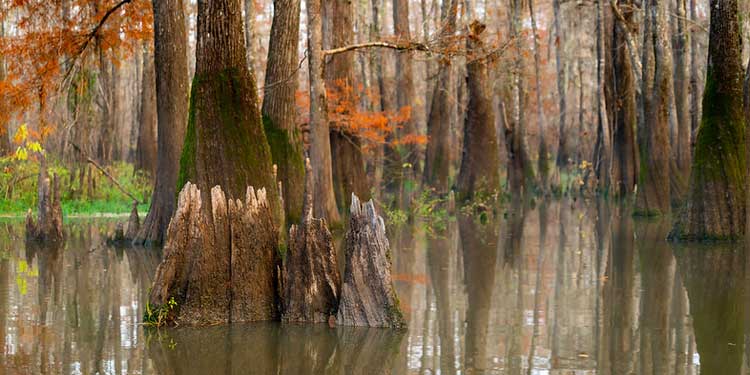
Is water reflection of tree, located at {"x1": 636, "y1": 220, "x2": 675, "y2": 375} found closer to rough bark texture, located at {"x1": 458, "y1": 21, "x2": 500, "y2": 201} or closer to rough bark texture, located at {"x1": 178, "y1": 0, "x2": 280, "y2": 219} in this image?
rough bark texture, located at {"x1": 178, "y1": 0, "x2": 280, "y2": 219}

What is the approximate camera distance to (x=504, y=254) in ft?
50.5

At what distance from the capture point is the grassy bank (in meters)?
24.3

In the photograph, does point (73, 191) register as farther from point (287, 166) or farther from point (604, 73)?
point (604, 73)

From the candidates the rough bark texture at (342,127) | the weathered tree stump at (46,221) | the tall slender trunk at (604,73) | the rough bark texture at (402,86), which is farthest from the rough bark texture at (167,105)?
the tall slender trunk at (604,73)

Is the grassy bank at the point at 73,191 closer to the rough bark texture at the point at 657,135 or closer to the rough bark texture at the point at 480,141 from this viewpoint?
the rough bark texture at the point at 480,141

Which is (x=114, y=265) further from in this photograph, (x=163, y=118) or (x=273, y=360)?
(x=273, y=360)

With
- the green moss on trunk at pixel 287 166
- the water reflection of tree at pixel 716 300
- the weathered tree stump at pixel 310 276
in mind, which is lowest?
the water reflection of tree at pixel 716 300

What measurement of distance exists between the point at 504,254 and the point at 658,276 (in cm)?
342

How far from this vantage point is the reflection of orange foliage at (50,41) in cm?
1692

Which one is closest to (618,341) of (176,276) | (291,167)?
(176,276)

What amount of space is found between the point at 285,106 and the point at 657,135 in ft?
30.3

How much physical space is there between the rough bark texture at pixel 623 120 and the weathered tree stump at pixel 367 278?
20.1 meters

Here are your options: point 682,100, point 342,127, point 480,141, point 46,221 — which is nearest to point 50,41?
point 46,221

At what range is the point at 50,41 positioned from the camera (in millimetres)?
16797
